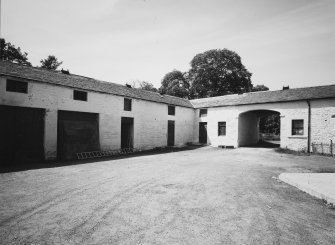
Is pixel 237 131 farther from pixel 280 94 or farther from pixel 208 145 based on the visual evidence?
pixel 280 94

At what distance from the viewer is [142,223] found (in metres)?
4.59

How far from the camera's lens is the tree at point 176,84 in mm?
41031

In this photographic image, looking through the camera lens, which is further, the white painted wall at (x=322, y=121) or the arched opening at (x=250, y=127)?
the arched opening at (x=250, y=127)

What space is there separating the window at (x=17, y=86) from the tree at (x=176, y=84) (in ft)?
99.5

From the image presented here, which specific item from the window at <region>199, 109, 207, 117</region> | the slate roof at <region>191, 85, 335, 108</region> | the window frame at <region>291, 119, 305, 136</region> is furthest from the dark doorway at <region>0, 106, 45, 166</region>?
the window frame at <region>291, 119, 305, 136</region>

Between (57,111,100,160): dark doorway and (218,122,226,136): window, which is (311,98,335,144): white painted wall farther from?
(57,111,100,160): dark doorway

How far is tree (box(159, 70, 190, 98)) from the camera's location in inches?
1615

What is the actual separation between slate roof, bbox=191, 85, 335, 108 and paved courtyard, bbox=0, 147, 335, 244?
13586 millimetres

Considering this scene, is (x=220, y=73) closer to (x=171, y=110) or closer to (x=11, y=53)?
(x=171, y=110)

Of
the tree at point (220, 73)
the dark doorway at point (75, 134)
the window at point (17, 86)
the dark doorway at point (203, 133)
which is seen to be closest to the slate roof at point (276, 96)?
the dark doorway at point (203, 133)

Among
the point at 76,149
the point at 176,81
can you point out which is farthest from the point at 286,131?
the point at 176,81

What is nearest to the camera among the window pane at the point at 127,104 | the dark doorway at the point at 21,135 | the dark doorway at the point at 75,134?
the dark doorway at the point at 21,135

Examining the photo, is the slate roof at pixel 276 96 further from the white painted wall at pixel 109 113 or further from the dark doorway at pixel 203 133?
the white painted wall at pixel 109 113

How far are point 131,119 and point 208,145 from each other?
10472 mm
